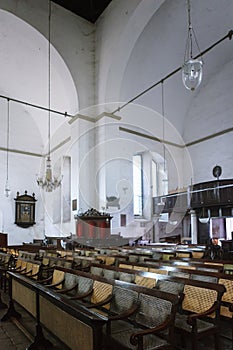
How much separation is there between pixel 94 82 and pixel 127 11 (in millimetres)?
2972

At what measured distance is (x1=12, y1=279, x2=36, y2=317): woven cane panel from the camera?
11.3 ft

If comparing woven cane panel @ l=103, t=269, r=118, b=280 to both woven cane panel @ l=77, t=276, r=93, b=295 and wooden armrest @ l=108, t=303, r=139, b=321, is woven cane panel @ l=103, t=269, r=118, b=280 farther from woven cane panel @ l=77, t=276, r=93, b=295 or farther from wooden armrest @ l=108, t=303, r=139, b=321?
wooden armrest @ l=108, t=303, r=139, b=321

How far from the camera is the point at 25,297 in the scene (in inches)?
146

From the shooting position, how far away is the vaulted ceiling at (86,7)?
39.7 ft

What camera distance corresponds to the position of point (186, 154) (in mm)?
16016

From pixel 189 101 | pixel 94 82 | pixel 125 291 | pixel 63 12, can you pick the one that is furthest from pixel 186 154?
pixel 125 291

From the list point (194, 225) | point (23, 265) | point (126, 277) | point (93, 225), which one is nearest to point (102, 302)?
point (126, 277)

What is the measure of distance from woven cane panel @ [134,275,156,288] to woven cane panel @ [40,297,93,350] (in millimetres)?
983

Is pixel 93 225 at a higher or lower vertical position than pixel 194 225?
higher

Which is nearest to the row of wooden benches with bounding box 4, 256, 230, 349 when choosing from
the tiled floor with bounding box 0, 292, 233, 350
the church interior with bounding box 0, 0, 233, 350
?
the tiled floor with bounding box 0, 292, 233, 350

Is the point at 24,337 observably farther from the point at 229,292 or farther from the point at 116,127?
the point at 116,127

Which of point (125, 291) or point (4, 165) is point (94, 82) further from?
point (125, 291)

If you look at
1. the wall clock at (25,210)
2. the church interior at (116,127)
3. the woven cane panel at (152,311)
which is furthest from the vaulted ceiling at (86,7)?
the woven cane panel at (152,311)

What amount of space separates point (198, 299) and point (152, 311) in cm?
54
